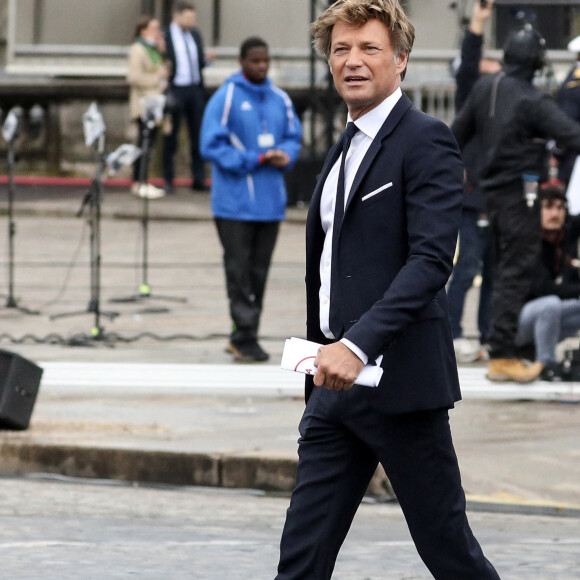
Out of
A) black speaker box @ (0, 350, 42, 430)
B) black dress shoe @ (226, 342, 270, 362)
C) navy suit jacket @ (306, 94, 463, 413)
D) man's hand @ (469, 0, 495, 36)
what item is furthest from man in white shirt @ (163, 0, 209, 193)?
navy suit jacket @ (306, 94, 463, 413)

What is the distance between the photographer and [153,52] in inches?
800

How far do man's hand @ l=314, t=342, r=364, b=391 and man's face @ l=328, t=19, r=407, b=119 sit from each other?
0.68 meters

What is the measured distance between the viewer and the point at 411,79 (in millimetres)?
21688

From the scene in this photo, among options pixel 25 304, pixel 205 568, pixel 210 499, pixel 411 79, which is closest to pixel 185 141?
pixel 411 79

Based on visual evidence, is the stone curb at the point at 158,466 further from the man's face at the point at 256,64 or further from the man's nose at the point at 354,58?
the man's nose at the point at 354,58

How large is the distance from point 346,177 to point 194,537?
2746mm

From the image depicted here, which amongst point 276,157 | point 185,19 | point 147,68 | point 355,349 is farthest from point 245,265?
point 147,68

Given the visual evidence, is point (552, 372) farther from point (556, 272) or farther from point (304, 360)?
point (304, 360)

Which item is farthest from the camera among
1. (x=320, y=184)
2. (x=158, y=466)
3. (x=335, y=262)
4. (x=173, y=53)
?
(x=173, y=53)

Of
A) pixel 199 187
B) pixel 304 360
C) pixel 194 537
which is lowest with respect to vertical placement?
pixel 199 187

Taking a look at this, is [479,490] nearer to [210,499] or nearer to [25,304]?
[210,499]

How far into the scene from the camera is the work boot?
10086 mm

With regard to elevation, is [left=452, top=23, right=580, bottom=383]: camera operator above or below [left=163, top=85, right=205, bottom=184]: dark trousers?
above

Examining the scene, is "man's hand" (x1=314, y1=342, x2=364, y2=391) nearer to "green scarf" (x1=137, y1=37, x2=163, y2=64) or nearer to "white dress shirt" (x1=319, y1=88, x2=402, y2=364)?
"white dress shirt" (x1=319, y1=88, x2=402, y2=364)
